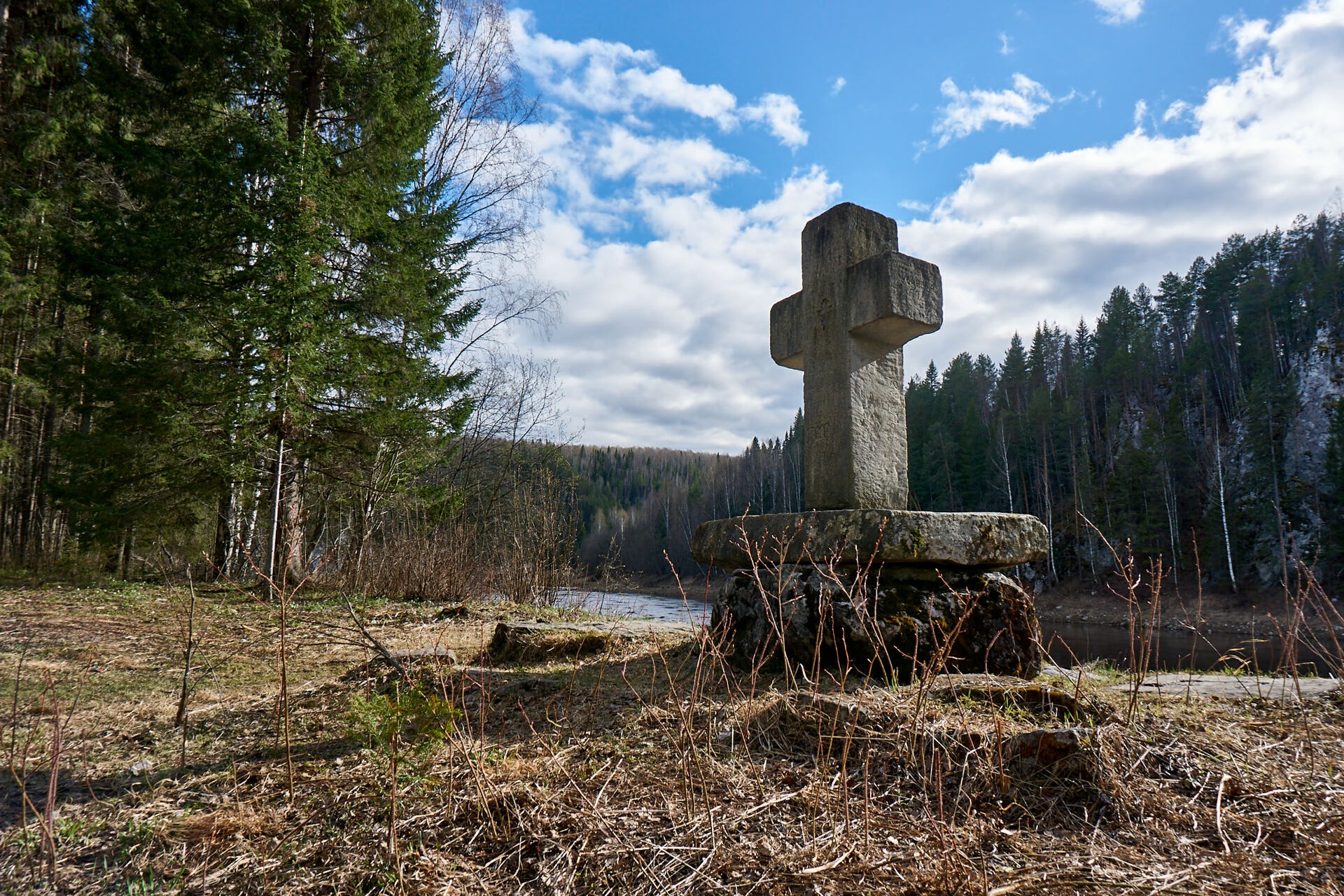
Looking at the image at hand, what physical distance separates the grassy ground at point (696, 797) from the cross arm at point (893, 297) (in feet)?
6.01

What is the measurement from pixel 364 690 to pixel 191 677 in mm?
1363

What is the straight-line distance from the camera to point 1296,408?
33.7m

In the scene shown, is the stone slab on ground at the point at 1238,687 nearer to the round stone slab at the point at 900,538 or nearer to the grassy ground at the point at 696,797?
the grassy ground at the point at 696,797

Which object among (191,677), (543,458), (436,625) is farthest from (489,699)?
(543,458)

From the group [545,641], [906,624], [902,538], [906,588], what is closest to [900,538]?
[902,538]

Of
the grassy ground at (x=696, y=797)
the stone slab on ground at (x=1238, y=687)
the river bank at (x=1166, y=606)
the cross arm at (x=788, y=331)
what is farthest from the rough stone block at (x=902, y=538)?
the river bank at (x=1166, y=606)

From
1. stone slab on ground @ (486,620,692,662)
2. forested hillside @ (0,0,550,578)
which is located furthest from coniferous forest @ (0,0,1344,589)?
stone slab on ground @ (486,620,692,662)

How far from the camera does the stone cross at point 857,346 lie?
3547mm

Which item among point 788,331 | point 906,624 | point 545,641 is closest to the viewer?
point 906,624

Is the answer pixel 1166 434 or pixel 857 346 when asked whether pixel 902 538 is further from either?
pixel 1166 434

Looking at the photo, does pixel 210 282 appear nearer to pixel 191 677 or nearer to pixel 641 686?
pixel 191 677

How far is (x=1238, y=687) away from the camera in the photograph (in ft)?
10.2

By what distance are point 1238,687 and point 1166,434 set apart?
115 feet

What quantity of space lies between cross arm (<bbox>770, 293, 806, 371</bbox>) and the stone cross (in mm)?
13
